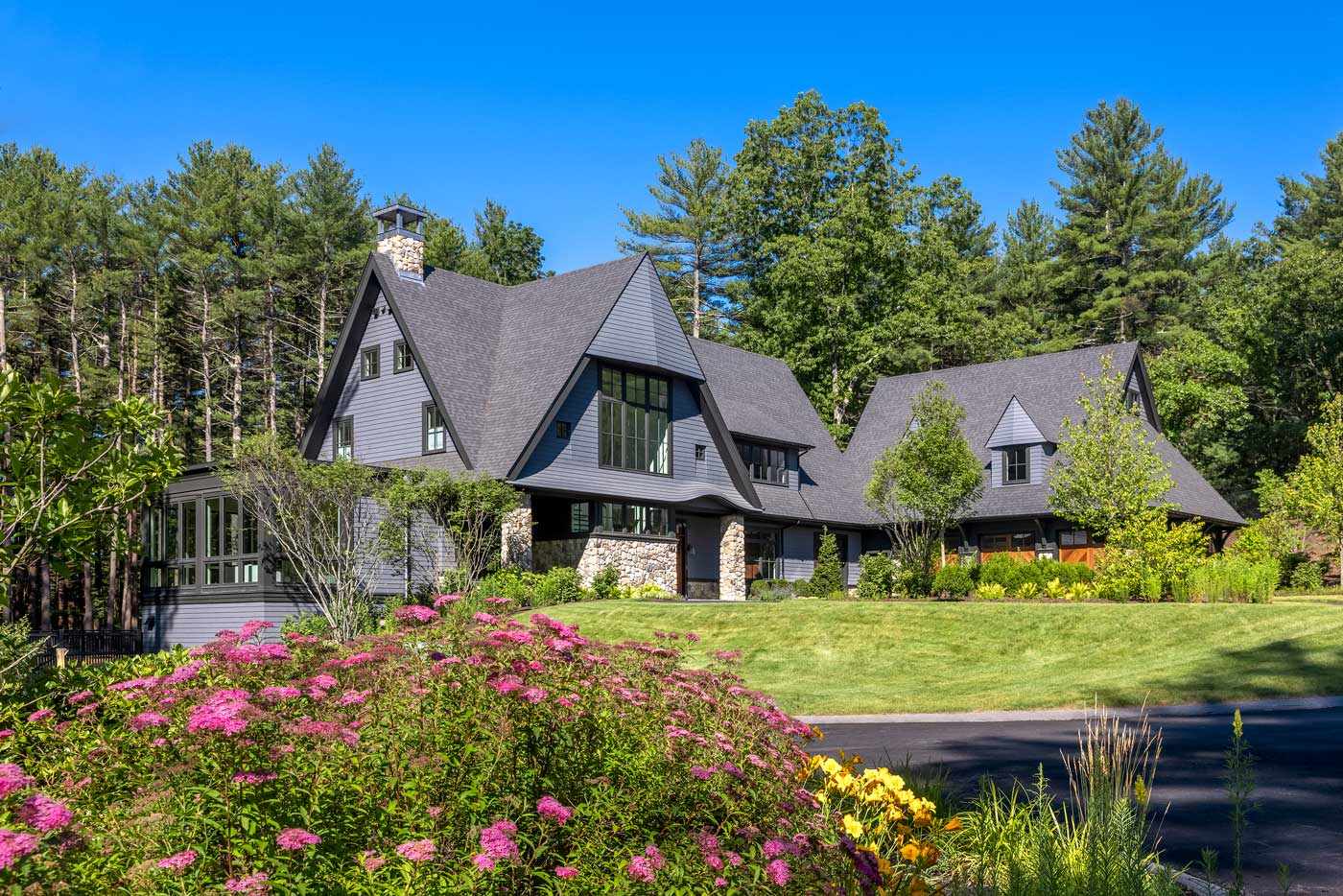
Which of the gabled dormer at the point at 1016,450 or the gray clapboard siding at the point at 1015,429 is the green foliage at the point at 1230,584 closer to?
the gabled dormer at the point at 1016,450

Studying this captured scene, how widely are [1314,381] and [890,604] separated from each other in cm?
3091

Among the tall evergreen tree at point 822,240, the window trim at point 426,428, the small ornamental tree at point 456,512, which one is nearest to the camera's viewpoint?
the small ornamental tree at point 456,512

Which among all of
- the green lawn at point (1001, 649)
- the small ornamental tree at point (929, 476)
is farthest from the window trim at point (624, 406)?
the small ornamental tree at point (929, 476)

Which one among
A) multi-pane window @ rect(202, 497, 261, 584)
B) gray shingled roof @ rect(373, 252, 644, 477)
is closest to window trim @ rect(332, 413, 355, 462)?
gray shingled roof @ rect(373, 252, 644, 477)

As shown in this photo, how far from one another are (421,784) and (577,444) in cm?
2444

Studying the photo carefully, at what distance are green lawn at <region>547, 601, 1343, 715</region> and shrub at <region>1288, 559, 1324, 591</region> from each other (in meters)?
11.9

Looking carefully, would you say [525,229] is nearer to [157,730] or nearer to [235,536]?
[235,536]

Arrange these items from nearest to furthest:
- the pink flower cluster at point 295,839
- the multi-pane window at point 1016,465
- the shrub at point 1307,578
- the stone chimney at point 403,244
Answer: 1. the pink flower cluster at point 295,839
2. the stone chimney at point 403,244
3. the shrub at point 1307,578
4. the multi-pane window at point 1016,465

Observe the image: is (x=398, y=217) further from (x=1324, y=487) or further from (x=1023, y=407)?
(x=1324, y=487)

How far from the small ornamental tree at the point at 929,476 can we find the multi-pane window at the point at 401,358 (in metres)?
13.0

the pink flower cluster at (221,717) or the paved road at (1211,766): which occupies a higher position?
the pink flower cluster at (221,717)

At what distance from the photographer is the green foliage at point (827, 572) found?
34031mm

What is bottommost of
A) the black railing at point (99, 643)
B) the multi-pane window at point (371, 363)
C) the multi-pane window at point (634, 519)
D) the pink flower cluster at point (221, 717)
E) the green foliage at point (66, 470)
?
the black railing at point (99, 643)

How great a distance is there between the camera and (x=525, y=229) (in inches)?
2327
